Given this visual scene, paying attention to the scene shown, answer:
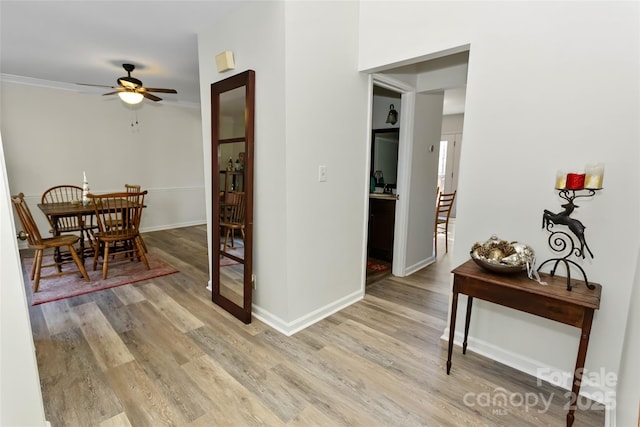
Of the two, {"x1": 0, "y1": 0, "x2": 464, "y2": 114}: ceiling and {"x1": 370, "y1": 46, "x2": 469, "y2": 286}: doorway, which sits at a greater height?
{"x1": 0, "y1": 0, "x2": 464, "y2": 114}: ceiling

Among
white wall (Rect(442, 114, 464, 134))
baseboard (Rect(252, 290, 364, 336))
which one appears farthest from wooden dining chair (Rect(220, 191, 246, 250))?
white wall (Rect(442, 114, 464, 134))

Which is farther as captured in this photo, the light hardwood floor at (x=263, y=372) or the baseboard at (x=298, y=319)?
the baseboard at (x=298, y=319)

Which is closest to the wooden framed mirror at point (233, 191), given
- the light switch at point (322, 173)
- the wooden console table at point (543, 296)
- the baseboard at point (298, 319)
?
the baseboard at point (298, 319)

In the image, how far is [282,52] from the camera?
81.6 inches

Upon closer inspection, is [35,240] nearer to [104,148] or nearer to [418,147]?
[104,148]

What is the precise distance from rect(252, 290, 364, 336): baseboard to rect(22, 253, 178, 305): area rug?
166 cm

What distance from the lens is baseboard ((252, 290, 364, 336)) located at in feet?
7.71

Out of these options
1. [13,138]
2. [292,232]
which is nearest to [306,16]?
[292,232]

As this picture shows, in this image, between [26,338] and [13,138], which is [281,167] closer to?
[26,338]

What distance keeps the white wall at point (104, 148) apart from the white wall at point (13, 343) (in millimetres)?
4486

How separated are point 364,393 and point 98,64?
4472mm

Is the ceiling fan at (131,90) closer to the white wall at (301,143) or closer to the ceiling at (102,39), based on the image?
the ceiling at (102,39)

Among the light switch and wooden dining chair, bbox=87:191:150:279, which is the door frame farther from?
wooden dining chair, bbox=87:191:150:279

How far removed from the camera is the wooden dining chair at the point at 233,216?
8.28ft
